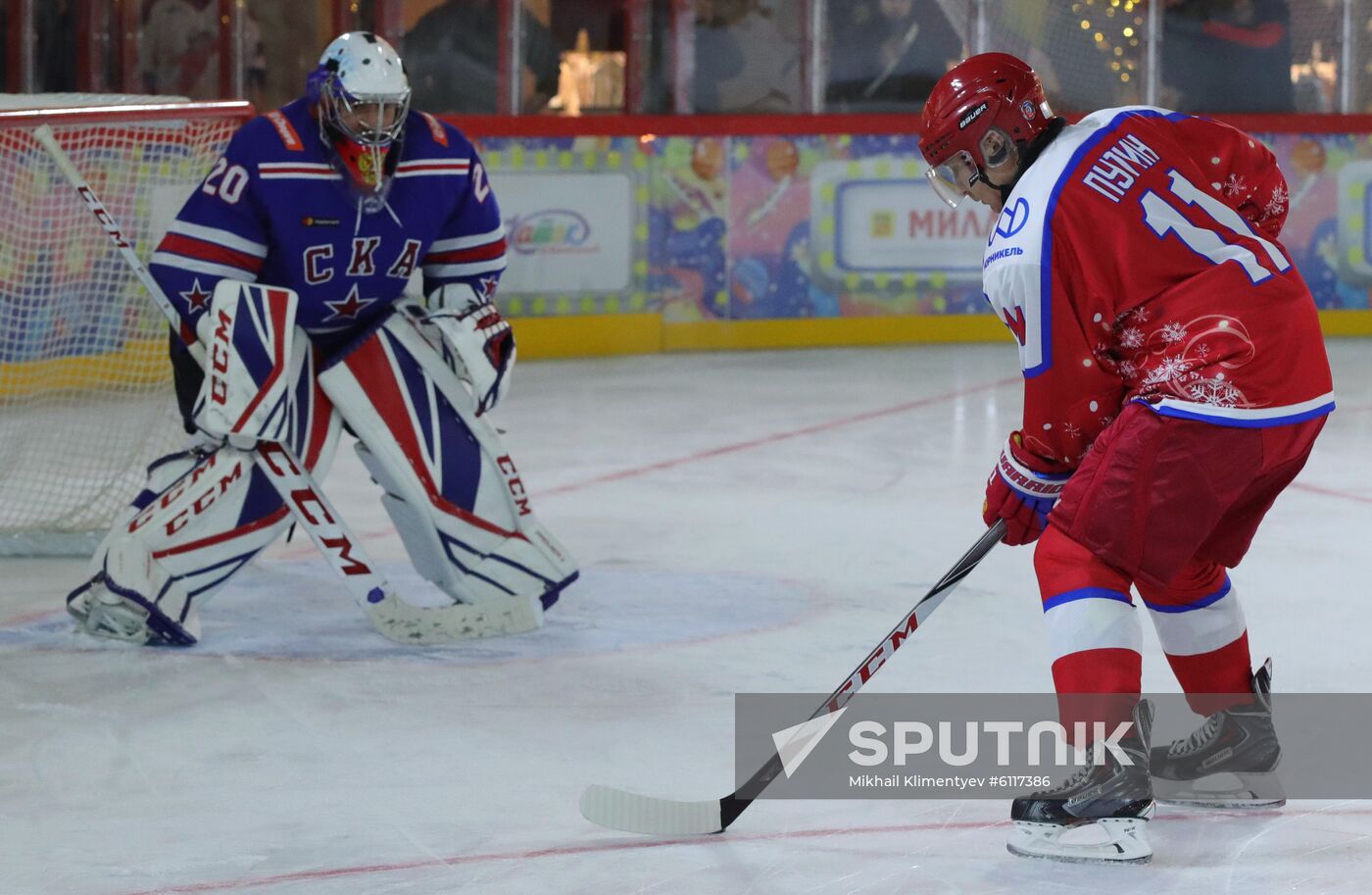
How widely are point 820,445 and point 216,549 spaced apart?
95.4 inches

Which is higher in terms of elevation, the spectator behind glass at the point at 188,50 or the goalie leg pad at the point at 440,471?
the spectator behind glass at the point at 188,50

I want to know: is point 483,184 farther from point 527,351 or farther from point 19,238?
point 527,351

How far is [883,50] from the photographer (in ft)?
26.4

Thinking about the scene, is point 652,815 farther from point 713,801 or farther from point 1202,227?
point 1202,227

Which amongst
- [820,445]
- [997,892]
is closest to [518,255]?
[820,445]

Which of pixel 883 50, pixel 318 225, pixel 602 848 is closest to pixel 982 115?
pixel 602 848

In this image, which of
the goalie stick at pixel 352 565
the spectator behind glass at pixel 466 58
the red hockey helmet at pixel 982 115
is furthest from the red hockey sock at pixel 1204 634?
the spectator behind glass at pixel 466 58

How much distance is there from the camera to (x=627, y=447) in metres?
5.36

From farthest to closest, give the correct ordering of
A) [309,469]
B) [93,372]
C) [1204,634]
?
[93,372] < [309,469] < [1204,634]

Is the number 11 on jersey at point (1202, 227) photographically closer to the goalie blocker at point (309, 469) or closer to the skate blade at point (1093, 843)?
the skate blade at point (1093, 843)

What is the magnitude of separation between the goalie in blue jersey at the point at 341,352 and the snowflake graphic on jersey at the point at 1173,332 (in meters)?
1.48

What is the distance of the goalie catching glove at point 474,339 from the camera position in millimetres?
3387

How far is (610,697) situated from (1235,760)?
0.94 m

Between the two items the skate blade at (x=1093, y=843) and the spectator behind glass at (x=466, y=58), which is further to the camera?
the spectator behind glass at (x=466, y=58)
